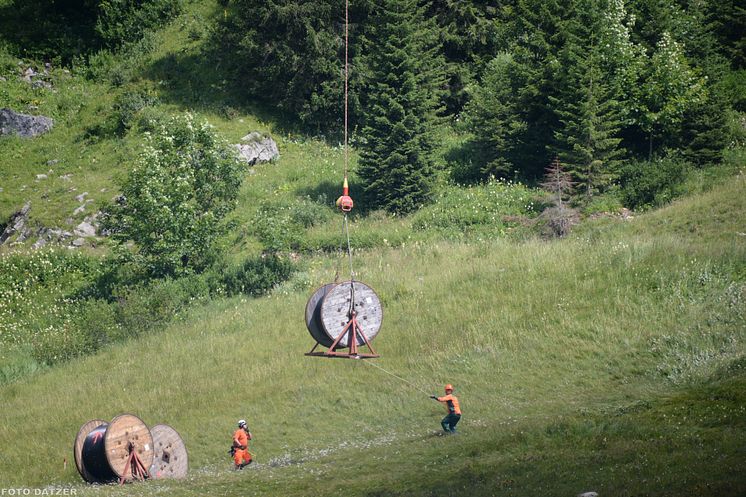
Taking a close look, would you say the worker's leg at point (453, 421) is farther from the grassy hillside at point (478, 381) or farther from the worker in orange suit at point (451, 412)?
the grassy hillside at point (478, 381)

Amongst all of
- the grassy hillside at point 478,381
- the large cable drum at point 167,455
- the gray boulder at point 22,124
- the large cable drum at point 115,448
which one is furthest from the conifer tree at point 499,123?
the large cable drum at point 115,448

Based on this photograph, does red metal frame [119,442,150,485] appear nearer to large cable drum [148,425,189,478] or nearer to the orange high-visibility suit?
large cable drum [148,425,189,478]

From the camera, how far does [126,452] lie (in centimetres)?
2538

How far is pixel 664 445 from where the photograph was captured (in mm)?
21016

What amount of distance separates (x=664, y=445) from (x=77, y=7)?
6652cm

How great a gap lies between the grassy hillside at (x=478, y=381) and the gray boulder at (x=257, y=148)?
50.9 ft

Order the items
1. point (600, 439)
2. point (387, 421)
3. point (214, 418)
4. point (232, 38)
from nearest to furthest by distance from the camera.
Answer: point (600, 439), point (387, 421), point (214, 418), point (232, 38)

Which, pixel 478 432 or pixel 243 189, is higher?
pixel 243 189

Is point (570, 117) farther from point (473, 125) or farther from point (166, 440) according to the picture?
point (166, 440)

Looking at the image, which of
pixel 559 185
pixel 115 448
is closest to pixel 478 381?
pixel 115 448

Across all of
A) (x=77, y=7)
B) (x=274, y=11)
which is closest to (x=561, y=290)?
(x=274, y=11)

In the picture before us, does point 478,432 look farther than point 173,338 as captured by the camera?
No

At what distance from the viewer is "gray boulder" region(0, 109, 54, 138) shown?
6319cm

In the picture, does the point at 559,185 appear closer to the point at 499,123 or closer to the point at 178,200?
the point at 499,123
